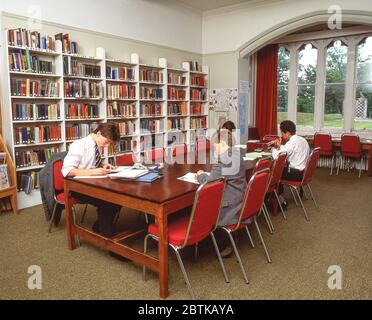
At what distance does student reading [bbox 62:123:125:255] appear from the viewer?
306cm

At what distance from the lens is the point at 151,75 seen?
630 centimetres

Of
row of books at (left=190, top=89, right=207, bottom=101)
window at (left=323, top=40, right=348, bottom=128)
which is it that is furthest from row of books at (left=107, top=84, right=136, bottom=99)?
window at (left=323, top=40, right=348, bottom=128)

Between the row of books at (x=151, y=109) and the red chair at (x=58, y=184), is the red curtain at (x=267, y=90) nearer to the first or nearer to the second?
the row of books at (x=151, y=109)

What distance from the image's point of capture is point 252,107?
9.02 m

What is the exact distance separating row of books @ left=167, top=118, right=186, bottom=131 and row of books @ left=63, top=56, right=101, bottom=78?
1.92 metres

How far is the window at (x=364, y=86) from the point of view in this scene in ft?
24.9

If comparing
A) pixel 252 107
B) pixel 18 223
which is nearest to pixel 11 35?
pixel 18 223

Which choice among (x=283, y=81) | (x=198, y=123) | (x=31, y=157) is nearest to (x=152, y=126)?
(x=198, y=123)

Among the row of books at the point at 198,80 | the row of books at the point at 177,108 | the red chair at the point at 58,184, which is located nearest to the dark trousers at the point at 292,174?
the red chair at the point at 58,184

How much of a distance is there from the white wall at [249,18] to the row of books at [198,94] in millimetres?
965

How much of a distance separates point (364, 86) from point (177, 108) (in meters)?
4.44

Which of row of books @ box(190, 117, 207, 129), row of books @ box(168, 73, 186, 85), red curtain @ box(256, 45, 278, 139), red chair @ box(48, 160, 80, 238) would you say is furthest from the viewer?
red curtain @ box(256, 45, 278, 139)

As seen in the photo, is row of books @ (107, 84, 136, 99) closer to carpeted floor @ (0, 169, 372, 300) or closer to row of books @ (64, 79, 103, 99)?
row of books @ (64, 79, 103, 99)

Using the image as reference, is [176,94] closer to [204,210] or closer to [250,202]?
[250,202]
